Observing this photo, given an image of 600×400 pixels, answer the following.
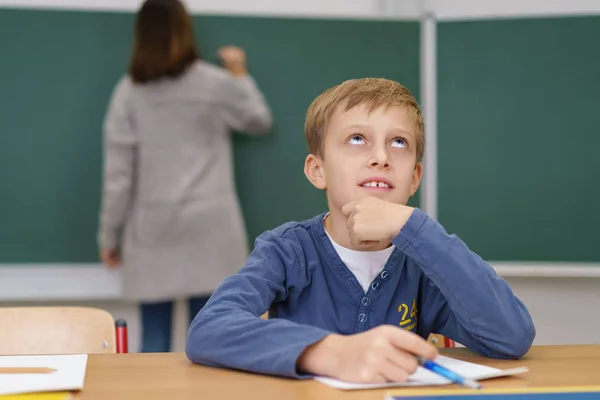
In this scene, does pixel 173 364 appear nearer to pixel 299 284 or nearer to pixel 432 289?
pixel 299 284

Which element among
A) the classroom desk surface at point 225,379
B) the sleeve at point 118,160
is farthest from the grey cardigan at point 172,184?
the classroom desk surface at point 225,379

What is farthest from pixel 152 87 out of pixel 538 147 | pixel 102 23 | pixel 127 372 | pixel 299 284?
pixel 127 372

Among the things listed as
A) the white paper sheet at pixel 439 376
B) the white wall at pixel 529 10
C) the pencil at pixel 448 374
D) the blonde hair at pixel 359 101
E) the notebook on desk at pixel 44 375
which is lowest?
the notebook on desk at pixel 44 375

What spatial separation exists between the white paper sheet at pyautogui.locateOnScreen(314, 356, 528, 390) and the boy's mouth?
0.31 meters

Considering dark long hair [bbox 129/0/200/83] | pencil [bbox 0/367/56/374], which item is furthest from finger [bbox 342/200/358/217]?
dark long hair [bbox 129/0/200/83]

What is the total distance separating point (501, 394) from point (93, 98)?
2.53 meters

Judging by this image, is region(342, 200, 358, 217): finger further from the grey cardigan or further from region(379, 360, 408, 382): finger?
the grey cardigan

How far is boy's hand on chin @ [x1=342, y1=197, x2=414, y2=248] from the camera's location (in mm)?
1168

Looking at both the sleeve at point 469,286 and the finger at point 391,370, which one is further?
the sleeve at point 469,286

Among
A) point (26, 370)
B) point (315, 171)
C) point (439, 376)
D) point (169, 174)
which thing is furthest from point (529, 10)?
point (26, 370)

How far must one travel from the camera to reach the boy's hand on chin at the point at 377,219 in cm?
117

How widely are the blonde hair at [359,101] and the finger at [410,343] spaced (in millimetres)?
497

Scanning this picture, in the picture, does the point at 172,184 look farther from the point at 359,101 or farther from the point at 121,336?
the point at 359,101

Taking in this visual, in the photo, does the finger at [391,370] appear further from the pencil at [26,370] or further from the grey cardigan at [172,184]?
the grey cardigan at [172,184]
